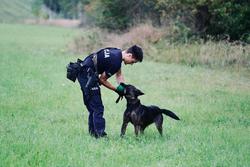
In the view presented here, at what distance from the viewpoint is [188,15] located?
27734 mm

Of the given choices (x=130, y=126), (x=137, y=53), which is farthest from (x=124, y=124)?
(x=130, y=126)

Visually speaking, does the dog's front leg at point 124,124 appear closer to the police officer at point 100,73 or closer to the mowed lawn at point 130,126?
the mowed lawn at point 130,126

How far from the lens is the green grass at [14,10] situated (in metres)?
102

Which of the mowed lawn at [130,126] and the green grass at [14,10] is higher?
the mowed lawn at [130,126]

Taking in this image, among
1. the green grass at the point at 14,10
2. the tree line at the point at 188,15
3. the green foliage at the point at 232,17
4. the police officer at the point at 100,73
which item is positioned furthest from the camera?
the green grass at the point at 14,10

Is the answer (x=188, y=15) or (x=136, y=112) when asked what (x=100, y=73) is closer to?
(x=136, y=112)

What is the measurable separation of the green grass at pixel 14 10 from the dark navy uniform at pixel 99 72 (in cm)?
8832

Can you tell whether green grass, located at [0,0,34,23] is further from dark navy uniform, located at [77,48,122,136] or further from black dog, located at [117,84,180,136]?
black dog, located at [117,84,180,136]

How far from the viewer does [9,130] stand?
988 centimetres

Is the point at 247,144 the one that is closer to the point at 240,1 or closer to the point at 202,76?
the point at 202,76

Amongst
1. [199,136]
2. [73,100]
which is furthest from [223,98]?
[199,136]

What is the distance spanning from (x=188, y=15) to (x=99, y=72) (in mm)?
19132

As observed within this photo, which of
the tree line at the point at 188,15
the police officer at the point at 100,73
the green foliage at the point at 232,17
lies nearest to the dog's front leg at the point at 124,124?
the police officer at the point at 100,73

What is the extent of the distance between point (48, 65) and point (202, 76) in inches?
298
